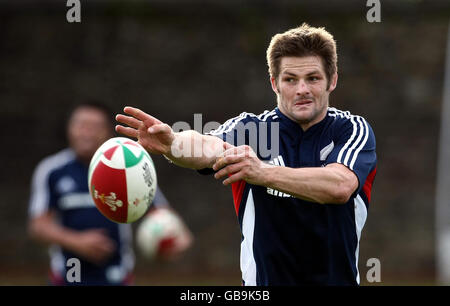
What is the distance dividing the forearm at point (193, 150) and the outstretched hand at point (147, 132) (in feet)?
0.18

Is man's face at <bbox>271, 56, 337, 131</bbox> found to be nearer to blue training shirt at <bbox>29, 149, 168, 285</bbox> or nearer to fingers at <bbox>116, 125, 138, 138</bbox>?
fingers at <bbox>116, 125, 138, 138</bbox>

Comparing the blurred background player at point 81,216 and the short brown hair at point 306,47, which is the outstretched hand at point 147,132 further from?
the blurred background player at point 81,216

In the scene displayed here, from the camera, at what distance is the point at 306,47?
4.49 m

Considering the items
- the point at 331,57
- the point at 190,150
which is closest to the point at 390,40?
the point at 331,57

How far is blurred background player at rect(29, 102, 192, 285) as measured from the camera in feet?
23.6

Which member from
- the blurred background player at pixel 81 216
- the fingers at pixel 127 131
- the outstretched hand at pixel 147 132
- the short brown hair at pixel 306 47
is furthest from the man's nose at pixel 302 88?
the blurred background player at pixel 81 216

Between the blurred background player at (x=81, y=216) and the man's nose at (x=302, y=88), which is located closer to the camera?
the man's nose at (x=302, y=88)

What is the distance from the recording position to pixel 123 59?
13.0 m

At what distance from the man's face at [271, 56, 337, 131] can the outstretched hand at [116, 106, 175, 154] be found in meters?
0.94

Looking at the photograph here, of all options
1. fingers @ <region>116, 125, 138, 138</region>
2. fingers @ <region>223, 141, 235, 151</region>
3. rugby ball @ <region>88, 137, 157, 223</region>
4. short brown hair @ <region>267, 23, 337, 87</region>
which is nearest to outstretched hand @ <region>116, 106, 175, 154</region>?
fingers @ <region>116, 125, 138, 138</region>

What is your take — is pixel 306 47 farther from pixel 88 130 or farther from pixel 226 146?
pixel 88 130

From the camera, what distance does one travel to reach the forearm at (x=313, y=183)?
3.85 meters

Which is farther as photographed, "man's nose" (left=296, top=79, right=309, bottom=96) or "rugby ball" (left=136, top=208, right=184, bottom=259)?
"rugby ball" (left=136, top=208, right=184, bottom=259)

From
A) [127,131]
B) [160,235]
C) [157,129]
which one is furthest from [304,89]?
[160,235]
